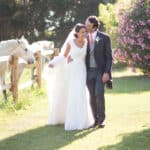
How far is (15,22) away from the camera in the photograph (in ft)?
126

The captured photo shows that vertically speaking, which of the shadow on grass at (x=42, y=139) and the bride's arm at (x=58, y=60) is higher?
the bride's arm at (x=58, y=60)

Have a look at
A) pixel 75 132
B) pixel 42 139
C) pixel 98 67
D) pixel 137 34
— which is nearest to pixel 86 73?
pixel 98 67

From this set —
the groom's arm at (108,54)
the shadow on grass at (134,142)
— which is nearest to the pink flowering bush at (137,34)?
the groom's arm at (108,54)

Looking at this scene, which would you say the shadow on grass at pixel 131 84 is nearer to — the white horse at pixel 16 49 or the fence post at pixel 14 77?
the white horse at pixel 16 49

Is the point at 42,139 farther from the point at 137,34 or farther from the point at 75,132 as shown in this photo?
the point at 137,34

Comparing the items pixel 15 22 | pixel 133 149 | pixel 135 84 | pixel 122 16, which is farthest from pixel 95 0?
pixel 133 149

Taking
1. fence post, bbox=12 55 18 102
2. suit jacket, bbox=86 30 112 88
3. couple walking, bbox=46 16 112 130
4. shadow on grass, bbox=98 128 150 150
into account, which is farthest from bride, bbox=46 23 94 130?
fence post, bbox=12 55 18 102

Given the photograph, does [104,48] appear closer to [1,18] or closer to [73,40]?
[73,40]

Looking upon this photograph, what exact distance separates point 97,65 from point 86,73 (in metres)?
0.30

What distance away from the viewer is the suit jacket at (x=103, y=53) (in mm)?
9835

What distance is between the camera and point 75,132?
9.70m

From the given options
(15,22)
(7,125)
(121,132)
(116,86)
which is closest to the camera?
(121,132)

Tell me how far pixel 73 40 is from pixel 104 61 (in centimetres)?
70

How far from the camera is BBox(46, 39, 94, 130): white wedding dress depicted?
9.98 meters
